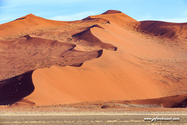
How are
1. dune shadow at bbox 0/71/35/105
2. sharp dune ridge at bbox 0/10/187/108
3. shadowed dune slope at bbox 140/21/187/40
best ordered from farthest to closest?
shadowed dune slope at bbox 140/21/187/40, sharp dune ridge at bbox 0/10/187/108, dune shadow at bbox 0/71/35/105

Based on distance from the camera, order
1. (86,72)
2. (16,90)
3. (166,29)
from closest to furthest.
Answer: (16,90), (86,72), (166,29)

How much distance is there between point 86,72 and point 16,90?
5.28m

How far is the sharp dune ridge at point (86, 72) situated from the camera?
1316cm

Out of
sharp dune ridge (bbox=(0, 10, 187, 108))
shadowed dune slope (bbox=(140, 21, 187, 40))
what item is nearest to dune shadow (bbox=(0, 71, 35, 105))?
sharp dune ridge (bbox=(0, 10, 187, 108))

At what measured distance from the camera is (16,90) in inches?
536

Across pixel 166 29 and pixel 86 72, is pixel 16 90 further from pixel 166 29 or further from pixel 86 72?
pixel 166 29

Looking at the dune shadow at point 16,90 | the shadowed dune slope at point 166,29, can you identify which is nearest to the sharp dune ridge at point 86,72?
the dune shadow at point 16,90

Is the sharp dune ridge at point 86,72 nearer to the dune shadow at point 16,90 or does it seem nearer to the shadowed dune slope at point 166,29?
the dune shadow at point 16,90

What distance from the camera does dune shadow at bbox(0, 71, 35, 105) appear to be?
12.8 meters

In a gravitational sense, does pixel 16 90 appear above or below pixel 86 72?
below

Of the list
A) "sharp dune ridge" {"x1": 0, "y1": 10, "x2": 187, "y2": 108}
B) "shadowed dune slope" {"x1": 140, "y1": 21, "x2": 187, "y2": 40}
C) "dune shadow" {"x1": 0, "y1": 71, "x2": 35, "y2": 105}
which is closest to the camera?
"dune shadow" {"x1": 0, "y1": 71, "x2": 35, "y2": 105}

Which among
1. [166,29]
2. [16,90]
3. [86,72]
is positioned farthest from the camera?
[166,29]

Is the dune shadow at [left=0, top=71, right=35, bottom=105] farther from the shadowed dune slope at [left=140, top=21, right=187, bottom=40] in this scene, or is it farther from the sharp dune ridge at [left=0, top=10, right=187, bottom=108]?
the shadowed dune slope at [left=140, top=21, right=187, bottom=40]

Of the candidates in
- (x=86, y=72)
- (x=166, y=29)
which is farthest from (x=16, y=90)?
(x=166, y=29)
